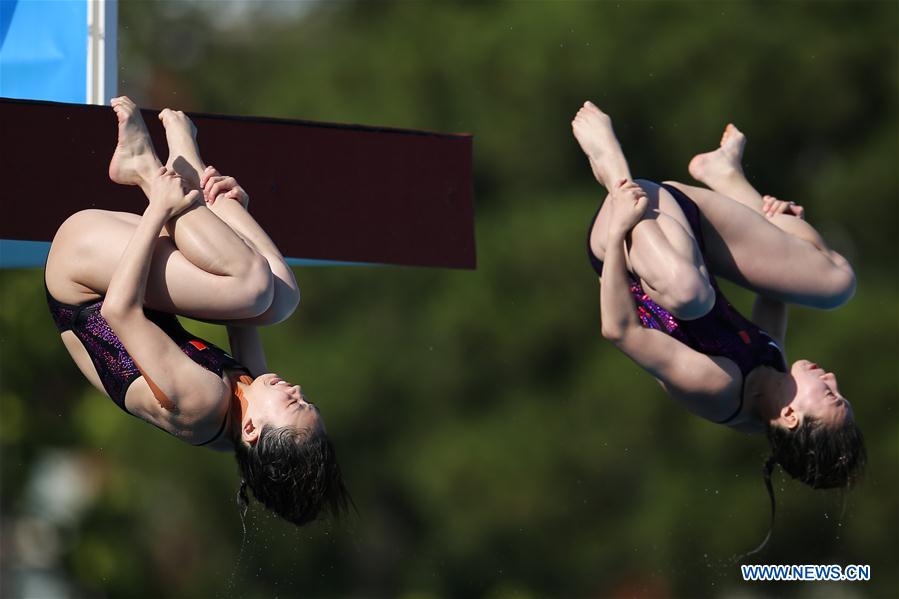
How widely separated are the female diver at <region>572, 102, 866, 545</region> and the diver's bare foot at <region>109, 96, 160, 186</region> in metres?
1.71

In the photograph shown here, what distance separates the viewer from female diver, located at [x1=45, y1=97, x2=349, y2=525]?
218 inches

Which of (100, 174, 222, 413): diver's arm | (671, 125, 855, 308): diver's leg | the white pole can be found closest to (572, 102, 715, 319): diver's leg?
(671, 125, 855, 308): diver's leg

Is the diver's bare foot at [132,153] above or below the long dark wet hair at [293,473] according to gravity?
above

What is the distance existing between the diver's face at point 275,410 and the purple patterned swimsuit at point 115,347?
5.1 inches

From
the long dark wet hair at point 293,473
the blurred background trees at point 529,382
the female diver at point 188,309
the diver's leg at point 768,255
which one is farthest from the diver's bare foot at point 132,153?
the blurred background trees at point 529,382

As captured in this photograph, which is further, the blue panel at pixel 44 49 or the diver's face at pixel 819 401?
the blue panel at pixel 44 49

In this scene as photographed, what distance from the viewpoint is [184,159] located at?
600 cm

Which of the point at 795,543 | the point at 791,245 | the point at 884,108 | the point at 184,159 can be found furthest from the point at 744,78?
the point at 184,159

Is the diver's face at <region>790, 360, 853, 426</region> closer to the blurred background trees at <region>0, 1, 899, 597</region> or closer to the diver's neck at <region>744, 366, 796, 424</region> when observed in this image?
the diver's neck at <region>744, 366, 796, 424</region>

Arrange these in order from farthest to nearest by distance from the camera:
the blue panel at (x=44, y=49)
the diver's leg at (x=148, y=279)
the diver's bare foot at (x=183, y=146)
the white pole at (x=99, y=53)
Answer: the blue panel at (x=44, y=49)
the white pole at (x=99, y=53)
the diver's bare foot at (x=183, y=146)
the diver's leg at (x=148, y=279)

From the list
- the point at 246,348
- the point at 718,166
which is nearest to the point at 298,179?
the point at 246,348

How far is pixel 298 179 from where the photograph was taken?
6.97 meters

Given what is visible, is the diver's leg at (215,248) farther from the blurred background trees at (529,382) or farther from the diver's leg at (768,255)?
the blurred background trees at (529,382)

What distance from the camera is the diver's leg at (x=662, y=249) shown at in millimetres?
6051
